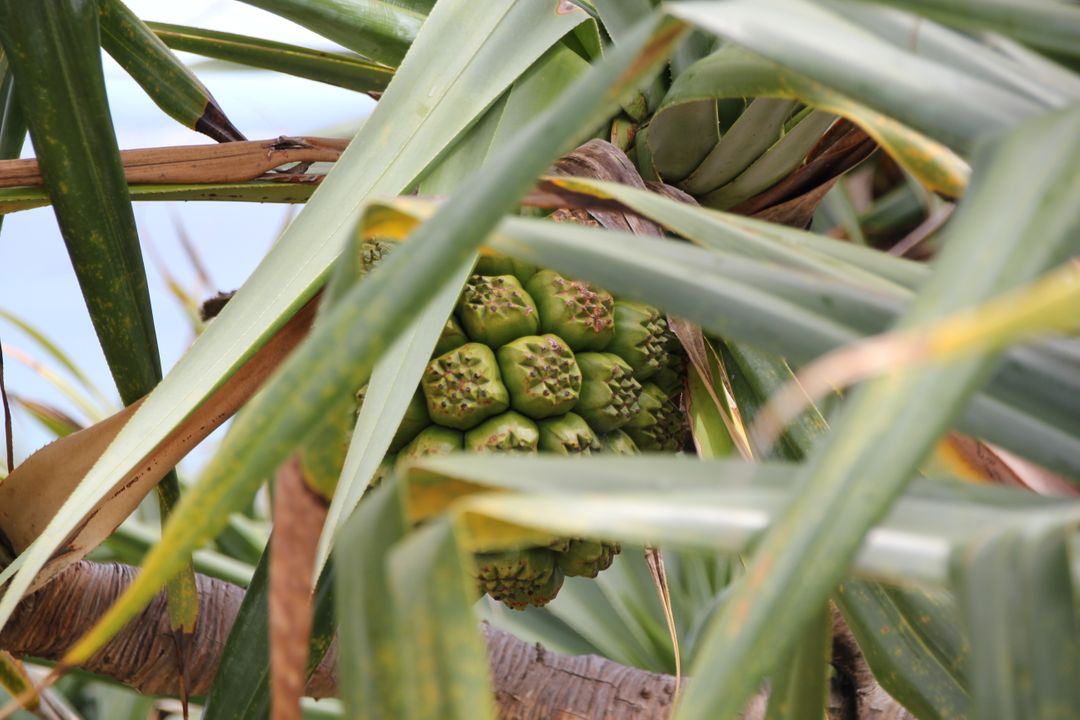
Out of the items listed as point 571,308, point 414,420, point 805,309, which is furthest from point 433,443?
point 805,309

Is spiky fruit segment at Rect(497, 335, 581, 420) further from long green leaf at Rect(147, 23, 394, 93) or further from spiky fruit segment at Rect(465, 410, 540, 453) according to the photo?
long green leaf at Rect(147, 23, 394, 93)

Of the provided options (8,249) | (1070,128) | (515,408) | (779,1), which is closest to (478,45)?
(515,408)

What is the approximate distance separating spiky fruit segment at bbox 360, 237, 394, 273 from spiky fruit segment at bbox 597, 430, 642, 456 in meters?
0.19

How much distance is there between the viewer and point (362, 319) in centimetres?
25

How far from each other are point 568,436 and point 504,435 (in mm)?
45

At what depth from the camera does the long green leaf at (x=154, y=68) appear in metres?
0.78

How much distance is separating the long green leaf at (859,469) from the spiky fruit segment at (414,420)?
438 mm

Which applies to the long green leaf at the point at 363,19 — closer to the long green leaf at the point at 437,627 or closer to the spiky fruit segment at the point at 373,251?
the spiky fruit segment at the point at 373,251

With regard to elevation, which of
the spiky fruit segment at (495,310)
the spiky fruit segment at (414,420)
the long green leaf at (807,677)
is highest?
the spiky fruit segment at (495,310)

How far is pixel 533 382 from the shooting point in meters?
0.66

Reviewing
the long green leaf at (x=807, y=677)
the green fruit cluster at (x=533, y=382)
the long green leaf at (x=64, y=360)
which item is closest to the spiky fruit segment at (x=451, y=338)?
the green fruit cluster at (x=533, y=382)

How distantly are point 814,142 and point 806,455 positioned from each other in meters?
0.23

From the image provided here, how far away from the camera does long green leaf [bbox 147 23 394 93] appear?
928 millimetres

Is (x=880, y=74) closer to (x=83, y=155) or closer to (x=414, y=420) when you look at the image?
(x=414, y=420)
